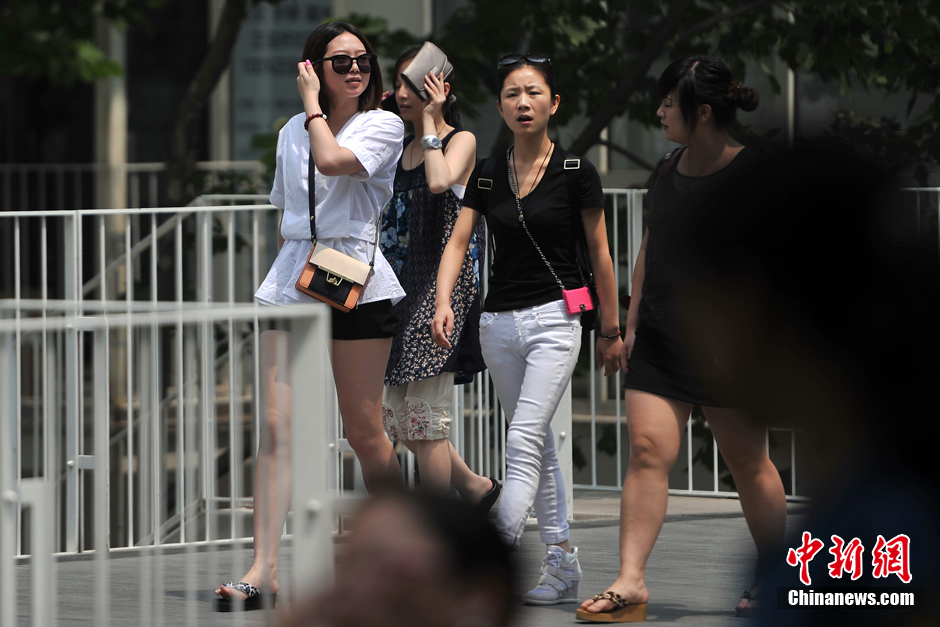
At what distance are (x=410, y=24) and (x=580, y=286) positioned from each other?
7171 mm

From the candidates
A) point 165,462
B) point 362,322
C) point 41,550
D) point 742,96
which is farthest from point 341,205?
point 41,550

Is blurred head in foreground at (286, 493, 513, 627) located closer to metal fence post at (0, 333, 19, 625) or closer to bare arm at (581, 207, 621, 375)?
metal fence post at (0, 333, 19, 625)

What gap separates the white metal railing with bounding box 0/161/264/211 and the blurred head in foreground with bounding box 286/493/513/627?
11567 mm

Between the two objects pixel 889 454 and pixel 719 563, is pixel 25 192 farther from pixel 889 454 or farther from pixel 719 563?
pixel 889 454

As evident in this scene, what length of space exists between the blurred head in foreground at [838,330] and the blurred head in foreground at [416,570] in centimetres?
37

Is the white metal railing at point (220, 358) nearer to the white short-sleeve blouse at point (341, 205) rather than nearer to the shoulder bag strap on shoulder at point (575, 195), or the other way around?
the white short-sleeve blouse at point (341, 205)

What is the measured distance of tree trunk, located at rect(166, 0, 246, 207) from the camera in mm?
9656

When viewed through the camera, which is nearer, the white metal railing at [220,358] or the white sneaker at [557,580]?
the white sneaker at [557,580]


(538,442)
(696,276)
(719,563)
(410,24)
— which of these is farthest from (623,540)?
(410,24)

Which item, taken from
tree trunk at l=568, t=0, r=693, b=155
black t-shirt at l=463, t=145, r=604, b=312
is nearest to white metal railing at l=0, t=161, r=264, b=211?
tree trunk at l=568, t=0, r=693, b=155

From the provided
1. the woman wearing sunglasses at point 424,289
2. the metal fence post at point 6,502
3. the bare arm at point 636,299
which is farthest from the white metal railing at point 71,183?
the metal fence post at point 6,502

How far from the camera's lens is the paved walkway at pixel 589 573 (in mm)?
3473

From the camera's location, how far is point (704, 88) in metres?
4.09

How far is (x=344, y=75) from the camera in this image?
452cm
